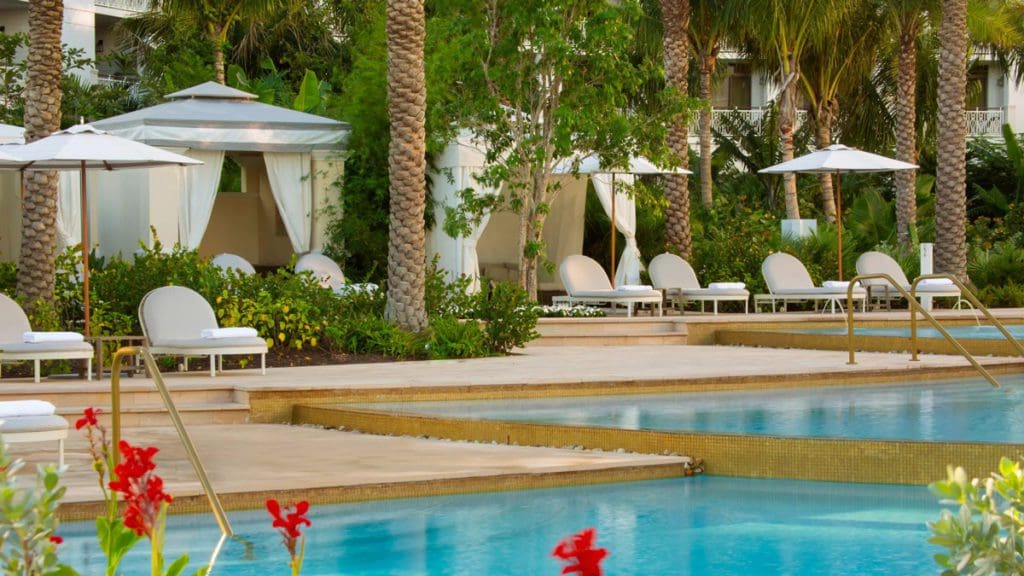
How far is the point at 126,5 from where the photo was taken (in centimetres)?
3525

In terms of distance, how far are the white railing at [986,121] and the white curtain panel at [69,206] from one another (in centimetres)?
2788

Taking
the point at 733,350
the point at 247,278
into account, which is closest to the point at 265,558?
the point at 247,278

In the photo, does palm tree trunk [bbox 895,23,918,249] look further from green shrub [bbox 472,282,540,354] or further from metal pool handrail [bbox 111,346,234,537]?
metal pool handrail [bbox 111,346,234,537]

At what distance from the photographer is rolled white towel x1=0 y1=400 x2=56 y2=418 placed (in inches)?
326

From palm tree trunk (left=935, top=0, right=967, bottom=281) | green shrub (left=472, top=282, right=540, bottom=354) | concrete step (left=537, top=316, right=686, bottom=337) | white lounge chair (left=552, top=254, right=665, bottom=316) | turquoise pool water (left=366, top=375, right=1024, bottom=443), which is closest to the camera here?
turquoise pool water (left=366, top=375, right=1024, bottom=443)

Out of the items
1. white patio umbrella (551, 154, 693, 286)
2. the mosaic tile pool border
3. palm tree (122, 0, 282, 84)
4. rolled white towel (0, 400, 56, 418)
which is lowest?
the mosaic tile pool border

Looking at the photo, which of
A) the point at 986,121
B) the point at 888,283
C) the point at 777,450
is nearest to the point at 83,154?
the point at 777,450

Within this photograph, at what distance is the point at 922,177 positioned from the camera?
96.2 feet

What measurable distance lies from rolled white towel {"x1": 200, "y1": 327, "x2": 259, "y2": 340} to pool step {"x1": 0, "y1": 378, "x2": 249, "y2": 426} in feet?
3.10

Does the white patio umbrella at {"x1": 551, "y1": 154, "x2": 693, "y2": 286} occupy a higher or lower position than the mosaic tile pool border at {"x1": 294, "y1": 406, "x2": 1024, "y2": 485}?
higher

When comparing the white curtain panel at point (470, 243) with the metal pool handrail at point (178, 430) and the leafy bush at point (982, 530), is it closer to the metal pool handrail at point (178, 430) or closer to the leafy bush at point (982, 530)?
the metal pool handrail at point (178, 430)

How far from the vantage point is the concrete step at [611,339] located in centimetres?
1708

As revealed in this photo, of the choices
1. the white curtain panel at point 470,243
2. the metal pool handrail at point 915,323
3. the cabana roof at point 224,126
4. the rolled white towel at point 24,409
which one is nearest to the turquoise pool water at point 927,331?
the metal pool handrail at point 915,323

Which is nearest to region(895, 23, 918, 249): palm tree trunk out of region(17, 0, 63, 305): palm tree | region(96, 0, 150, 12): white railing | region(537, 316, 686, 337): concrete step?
region(537, 316, 686, 337): concrete step
